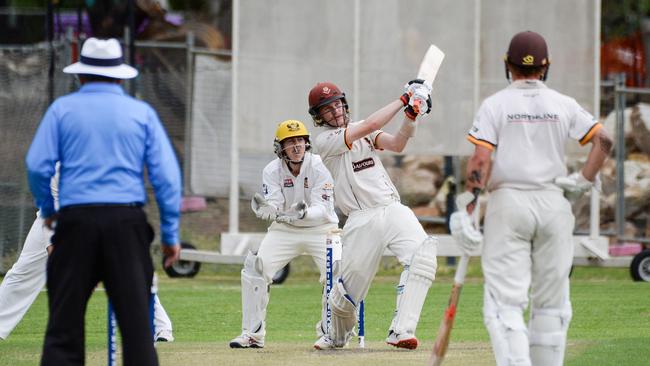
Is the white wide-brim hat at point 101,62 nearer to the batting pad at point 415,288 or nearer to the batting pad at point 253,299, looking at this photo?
the batting pad at point 415,288

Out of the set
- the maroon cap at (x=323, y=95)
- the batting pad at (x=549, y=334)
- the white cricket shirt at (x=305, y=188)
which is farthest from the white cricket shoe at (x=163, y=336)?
the batting pad at (x=549, y=334)

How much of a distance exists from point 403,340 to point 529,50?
3036 mm

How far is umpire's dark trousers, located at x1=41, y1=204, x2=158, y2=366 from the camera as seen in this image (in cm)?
730

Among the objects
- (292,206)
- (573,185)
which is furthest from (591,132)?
(292,206)

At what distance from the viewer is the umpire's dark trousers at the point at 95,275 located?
7.30 meters

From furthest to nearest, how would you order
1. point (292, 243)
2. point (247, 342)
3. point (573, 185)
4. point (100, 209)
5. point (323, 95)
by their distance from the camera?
point (292, 243), point (247, 342), point (323, 95), point (573, 185), point (100, 209)

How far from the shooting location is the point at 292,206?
447 inches

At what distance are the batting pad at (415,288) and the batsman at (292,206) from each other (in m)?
1.08

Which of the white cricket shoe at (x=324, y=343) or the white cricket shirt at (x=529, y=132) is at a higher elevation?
the white cricket shirt at (x=529, y=132)

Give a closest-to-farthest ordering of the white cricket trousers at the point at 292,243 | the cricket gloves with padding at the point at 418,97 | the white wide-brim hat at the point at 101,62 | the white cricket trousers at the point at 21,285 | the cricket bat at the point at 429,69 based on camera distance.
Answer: the white wide-brim hat at the point at 101,62, the cricket gloves with padding at the point at 418,97, the cricket bat at the point at 429,69, the white cricket trousers at the point at 21,285, the white cricket trousers at the point at 292,243

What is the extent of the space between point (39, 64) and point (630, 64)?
1037 cm

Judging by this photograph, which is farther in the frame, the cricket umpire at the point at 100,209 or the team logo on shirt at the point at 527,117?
the team logo on shirt at the point at 527,117

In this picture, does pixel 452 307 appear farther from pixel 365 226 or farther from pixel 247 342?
pixel 247 342

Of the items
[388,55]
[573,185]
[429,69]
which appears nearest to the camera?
[573,185]
